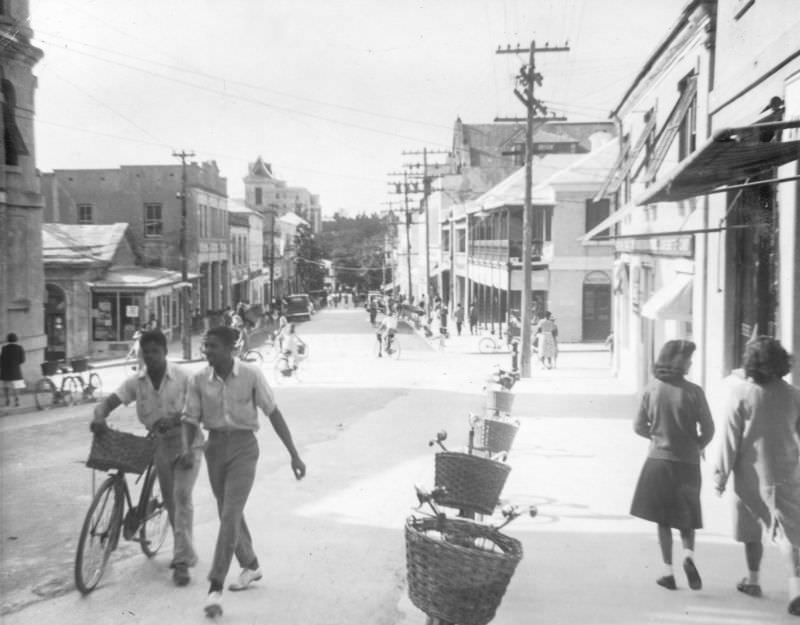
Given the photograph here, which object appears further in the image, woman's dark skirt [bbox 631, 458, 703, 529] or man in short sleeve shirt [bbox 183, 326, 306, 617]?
woman's dark skirt [bbox 631, 458, 703, 529]

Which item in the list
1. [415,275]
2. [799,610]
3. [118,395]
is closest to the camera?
[799,610]

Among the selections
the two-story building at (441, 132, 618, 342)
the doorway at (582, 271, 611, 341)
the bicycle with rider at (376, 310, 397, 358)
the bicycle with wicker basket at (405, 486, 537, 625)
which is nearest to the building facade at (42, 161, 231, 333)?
the bicycle with rider at (376, 310, 397, 358)

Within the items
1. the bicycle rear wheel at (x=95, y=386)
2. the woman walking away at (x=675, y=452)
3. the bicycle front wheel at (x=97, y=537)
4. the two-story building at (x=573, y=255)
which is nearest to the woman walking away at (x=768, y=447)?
the woman walking away at (x=675, y=452)

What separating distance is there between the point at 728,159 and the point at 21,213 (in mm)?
15829

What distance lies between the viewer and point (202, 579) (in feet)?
20.6

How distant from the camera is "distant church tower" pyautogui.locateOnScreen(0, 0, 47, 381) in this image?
1645 cm

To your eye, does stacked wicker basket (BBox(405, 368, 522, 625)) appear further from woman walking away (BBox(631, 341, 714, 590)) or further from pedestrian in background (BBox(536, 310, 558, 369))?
pedestrian in background (BBox(536, 310, 558, 369))

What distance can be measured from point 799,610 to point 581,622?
1327 millimetres

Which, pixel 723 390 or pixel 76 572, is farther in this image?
pixel 723 390

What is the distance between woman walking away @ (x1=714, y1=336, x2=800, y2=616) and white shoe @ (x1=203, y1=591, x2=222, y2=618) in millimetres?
3205

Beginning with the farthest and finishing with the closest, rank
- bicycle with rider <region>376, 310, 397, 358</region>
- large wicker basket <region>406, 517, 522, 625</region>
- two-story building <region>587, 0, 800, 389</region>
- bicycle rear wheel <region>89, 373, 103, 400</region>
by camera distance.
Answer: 1. bicycle with rider <region>376, 310, 397, 358</region>
2. bicycle rear wheel <region>89, 373, 103, 400</region>
3. two-story building <region>587, 0, 800, 389</region>
4. large wicker basket <region>406, 517, 522, 625</region>

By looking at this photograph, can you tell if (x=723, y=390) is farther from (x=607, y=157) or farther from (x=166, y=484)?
(x=607, y=157)

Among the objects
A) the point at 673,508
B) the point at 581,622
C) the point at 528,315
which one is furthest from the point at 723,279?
the point at 528,315

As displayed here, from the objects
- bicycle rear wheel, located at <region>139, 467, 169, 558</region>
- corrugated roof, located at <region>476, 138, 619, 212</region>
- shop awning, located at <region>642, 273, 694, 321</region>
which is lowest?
bicycle rear wheel, located at <region>139, 467, 169, 558</region>
